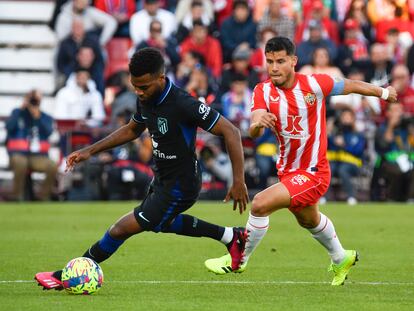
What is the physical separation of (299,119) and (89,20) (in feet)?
47.8

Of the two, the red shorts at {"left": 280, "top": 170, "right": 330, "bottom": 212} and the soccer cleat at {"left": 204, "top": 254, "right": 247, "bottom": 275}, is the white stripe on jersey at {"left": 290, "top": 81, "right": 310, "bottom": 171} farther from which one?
the soccer cleat at {"left": 204, "top": 254, "right": 247, "bottom": 275}

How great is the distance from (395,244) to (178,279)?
443cm

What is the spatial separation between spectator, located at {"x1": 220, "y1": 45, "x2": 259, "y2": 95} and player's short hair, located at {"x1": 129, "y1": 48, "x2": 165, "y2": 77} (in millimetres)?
13195

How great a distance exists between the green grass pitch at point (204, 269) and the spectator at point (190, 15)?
614 cm

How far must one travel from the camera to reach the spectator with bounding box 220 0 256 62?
24.4 m

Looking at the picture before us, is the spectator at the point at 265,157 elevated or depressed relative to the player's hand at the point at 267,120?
depressed

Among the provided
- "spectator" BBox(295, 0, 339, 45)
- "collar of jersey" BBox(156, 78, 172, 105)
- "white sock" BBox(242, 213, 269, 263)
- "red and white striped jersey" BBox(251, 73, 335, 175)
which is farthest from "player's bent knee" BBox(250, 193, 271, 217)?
"spectator" BBox(295, 0, 339, 45)

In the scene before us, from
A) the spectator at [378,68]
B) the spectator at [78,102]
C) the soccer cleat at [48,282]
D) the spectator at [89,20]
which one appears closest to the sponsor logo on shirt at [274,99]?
the soccer cleat at [48,282]

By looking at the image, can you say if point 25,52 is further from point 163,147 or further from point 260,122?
point 260,122

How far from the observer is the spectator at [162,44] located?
2364cm

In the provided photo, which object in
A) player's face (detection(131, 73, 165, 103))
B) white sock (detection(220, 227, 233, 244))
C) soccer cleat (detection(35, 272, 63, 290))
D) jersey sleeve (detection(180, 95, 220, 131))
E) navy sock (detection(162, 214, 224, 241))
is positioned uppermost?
player's face (detection(131, 73, 165, 103))

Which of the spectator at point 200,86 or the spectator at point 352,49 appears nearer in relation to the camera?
the spectator at point 200,86

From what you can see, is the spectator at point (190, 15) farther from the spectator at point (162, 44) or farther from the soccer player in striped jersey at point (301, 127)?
the soccer player in striped jersey at point (301, 127)

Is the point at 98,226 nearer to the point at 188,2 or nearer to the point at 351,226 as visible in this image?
the point at 351,226
